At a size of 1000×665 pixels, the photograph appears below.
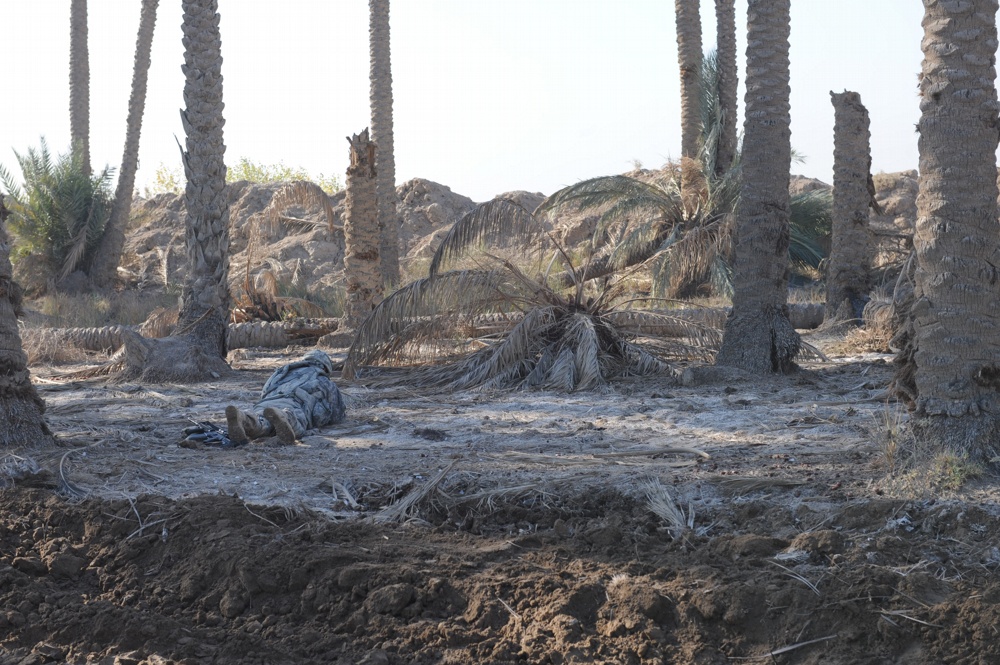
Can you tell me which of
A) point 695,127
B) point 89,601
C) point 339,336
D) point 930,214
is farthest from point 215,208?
point 695,127

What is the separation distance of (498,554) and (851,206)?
8792 mm

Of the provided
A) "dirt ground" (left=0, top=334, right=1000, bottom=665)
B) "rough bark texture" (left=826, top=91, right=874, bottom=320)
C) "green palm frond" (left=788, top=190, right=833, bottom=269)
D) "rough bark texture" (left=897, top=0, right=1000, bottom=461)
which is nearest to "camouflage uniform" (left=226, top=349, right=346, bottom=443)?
"dirt ground" (left=0, top=334, right=1000, bottom=665)

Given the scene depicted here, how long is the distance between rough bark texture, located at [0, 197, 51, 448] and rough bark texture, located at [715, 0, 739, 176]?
12.0 m

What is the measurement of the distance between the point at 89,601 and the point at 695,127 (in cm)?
1503

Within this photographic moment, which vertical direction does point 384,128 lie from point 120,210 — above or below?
above

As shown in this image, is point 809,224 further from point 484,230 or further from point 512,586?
point 512,586

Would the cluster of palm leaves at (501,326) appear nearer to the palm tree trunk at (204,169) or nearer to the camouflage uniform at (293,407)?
the camouflage uniform at (293,407)

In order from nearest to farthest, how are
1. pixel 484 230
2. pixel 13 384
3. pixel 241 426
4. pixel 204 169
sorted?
pixel 13 384
pixel 241 426
pixel 484 230
pixel 204 169

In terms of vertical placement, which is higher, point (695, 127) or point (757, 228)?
point (695, 127)

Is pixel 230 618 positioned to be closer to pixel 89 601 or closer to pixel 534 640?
pixel 89 601

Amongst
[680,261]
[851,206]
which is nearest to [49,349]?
[680,261]

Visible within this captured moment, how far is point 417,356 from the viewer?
9211 millimetres

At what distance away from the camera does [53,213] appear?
18.5m

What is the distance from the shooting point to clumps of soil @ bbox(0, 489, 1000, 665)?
3201mm
